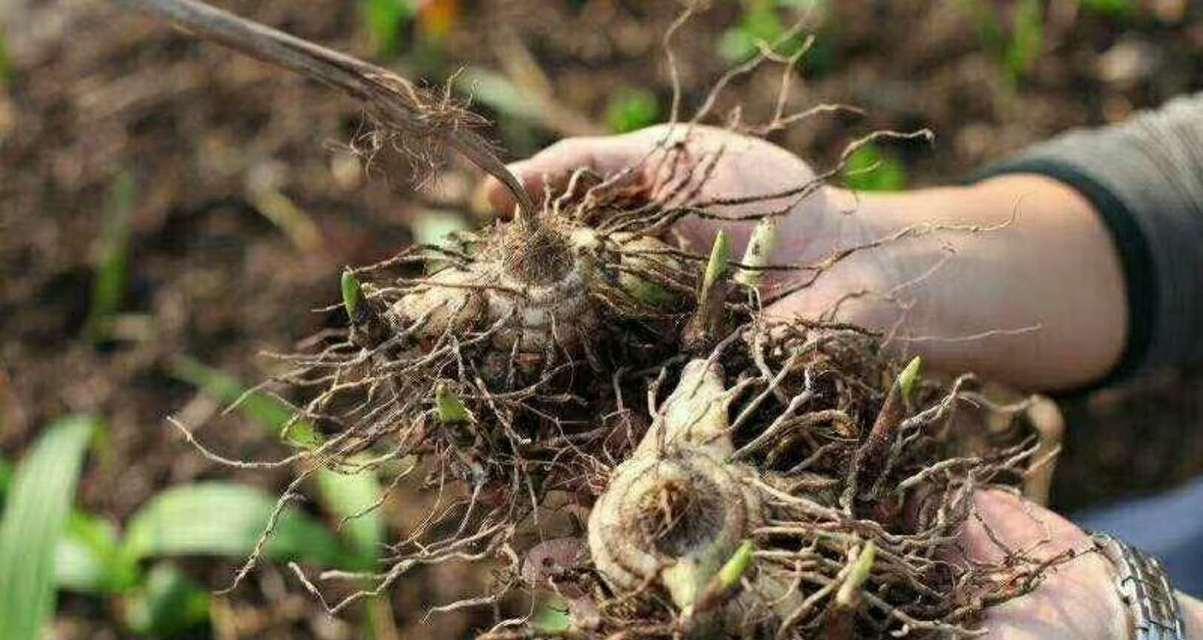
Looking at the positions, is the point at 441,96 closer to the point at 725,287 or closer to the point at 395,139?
the point at 395,139

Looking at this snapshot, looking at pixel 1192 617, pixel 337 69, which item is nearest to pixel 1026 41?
pixel 1192 617

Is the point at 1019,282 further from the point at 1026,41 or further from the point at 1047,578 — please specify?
the point at 1026,41

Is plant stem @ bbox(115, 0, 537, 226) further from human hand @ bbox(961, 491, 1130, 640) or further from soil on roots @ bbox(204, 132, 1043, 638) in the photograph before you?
human hand @ bbox(961, 491, 1130, 640)

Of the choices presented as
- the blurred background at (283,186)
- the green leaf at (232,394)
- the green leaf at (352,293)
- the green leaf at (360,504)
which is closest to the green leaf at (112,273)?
the blurred background at (283,186)

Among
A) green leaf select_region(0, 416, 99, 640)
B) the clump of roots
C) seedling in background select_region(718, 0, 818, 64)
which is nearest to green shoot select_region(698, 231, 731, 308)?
the clump of roots

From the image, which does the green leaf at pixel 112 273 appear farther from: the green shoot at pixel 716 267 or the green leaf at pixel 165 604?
the green shoot at pixel 716 267

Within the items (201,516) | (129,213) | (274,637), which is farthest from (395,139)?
(129,213)

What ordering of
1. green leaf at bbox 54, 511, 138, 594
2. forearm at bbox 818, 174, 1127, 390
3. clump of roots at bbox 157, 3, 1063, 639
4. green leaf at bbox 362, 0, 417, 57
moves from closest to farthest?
clump of roots at bbox 157, 3, 1063, 639 → forearm at bbox 818, 174, 1127, 390 → green leaf at bbox 54, 511, 138, 594 → green leaf at bbox 362, 0, 417, 57

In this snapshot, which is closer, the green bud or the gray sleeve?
the green bud
